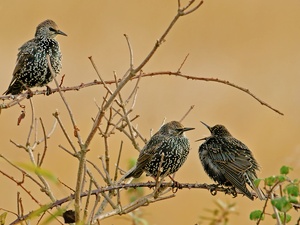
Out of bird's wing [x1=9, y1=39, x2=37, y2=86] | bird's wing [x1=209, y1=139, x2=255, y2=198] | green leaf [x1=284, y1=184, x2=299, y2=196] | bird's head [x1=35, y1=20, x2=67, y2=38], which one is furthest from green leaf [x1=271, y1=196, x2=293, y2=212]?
bird's head [x1=35, y1=20, x2=67, y2=38]

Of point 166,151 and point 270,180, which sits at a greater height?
point 166,151

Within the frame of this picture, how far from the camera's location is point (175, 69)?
17359mm

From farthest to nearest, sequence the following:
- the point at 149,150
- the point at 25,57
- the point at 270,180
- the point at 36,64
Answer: the point at 25,57
the point at 36,64
the point at 149,150
the point at 270,180

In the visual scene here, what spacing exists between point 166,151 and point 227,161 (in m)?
0.46

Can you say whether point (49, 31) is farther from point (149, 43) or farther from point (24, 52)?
point (149, 43)

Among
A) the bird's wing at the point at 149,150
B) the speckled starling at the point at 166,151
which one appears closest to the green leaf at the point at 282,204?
the bird's wing at the point at 149,150

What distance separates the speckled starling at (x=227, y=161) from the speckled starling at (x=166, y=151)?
0.61 feet

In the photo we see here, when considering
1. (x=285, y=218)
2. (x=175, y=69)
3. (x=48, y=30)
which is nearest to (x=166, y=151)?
(x=48, y=30)

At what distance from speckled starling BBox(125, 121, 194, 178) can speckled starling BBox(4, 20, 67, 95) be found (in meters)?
1.18

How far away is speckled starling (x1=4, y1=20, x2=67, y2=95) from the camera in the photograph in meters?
7.64

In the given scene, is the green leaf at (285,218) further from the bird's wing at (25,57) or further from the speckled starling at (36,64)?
the bird's wing at (25,57)

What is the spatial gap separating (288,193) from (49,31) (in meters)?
4.92

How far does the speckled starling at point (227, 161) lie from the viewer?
261 inches

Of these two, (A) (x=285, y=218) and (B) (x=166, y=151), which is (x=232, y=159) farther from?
(A) (x=285, y=218)
